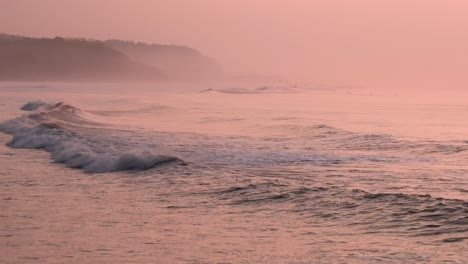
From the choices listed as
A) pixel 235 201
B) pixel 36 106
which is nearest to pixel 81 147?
pixel 235 201

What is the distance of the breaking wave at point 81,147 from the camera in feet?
61.6

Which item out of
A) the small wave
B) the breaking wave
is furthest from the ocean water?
the small wave

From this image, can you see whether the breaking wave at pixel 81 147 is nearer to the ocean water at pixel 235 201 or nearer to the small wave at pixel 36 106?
the ocean water at pixel 235 201

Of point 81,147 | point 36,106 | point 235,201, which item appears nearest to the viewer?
point 235,201

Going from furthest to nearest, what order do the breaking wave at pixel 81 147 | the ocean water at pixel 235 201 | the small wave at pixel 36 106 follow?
the small wave at pixel 36 106 → the breaking wave at pixel 81 147 → the ocean water at pixel 235 201

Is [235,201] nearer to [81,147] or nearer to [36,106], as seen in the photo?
[81,147]

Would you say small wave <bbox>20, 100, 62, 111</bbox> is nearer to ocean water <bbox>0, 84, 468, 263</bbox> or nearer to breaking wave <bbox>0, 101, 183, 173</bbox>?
breaking wave <bbox>0, 101, 183, 173</bbox>

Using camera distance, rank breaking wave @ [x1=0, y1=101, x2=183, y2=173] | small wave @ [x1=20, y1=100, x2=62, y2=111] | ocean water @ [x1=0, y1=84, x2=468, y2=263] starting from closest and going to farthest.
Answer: ocean water @ [x1=0, y1=84, x2=468, y2=263] → breaking wave @ [x1=0, y1=101, x2=183, y2=173] → small wave @ [x1=20, y1=100, x2=62, y2=111]

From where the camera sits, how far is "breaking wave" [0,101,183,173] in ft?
61.6

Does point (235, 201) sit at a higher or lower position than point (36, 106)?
higher

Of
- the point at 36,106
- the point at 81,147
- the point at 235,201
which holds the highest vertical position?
the point at 235,201

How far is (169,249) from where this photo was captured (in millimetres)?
9805

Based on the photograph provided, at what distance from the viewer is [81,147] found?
22.3 metres

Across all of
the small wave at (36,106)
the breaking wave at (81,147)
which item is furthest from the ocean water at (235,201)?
the small wave at (36,106)
